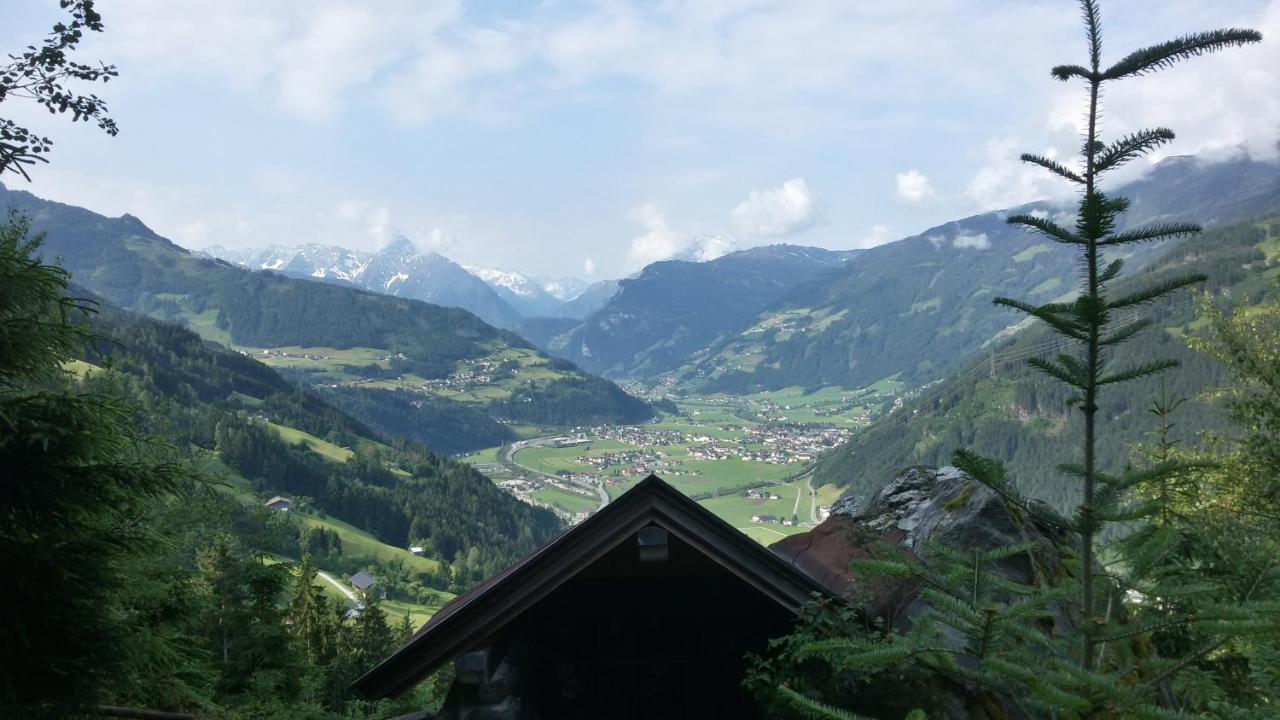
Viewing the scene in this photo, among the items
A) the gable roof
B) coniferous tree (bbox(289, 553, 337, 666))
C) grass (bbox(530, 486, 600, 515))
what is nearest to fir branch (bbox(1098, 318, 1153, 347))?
the gable roof

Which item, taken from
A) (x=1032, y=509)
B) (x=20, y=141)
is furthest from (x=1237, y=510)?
(x=20, y=141)

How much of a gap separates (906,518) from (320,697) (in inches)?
926

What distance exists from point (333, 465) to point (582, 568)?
492 feet

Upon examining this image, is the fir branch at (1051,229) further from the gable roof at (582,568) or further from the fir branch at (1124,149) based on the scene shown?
the gable roof at (582,568)

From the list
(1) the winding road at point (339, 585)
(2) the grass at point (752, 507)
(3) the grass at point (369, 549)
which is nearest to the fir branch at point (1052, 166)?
(1) the winding road at point (339, 585)

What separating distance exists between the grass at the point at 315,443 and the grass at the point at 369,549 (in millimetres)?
23426

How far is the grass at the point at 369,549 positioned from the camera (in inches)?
4564

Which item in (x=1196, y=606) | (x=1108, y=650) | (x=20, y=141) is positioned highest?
(x=20, y=141)

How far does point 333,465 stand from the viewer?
14388cm

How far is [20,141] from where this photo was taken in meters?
8.33

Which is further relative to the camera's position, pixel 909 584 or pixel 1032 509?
pixel 909 584

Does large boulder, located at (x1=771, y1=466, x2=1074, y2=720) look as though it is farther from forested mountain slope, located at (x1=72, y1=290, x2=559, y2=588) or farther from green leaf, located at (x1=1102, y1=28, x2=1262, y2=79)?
forested mountain slope, located at (x1=72, y1=290, x2=559, y2=588)

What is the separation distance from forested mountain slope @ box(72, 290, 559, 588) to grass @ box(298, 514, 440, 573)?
4.79 meters

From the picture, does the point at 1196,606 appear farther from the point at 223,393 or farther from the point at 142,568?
the point at 223,393
